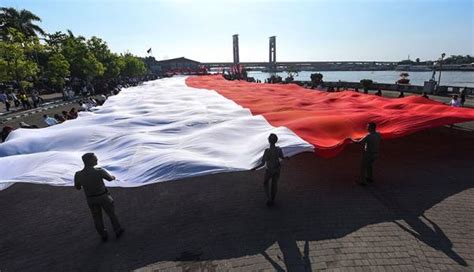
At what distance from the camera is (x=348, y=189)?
8.12 meters

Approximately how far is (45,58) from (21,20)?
713 cm

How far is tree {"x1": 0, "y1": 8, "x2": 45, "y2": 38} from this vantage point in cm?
4366

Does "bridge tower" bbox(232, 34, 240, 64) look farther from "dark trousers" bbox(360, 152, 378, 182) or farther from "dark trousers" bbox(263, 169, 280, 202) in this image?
"dark trousers" bbox(263, 169, 280, 202)

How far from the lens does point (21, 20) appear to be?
4672cm

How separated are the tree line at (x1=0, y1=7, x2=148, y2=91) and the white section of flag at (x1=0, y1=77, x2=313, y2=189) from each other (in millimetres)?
20309

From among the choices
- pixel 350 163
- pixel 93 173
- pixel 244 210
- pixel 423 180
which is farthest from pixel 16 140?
pixel 423 180

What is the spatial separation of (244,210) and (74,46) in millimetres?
40858

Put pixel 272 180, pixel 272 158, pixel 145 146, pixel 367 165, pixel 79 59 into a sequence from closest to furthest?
pixel 272 158, pixel 272 180, pixel 145 146, pixel 367 165, pixel 79 59

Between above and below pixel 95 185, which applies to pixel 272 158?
above

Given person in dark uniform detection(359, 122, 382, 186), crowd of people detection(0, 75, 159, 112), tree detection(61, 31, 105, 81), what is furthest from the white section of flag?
tree detection(61, 31, 105, 81)

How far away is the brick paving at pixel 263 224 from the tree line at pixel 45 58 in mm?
22404

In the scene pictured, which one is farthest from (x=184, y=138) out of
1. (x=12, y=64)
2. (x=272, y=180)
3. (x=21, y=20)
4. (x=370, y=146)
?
(x=21, y=20)

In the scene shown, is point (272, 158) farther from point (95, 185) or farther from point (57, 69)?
point (57, 69)

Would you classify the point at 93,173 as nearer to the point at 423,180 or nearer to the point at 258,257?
the point at 258,257
